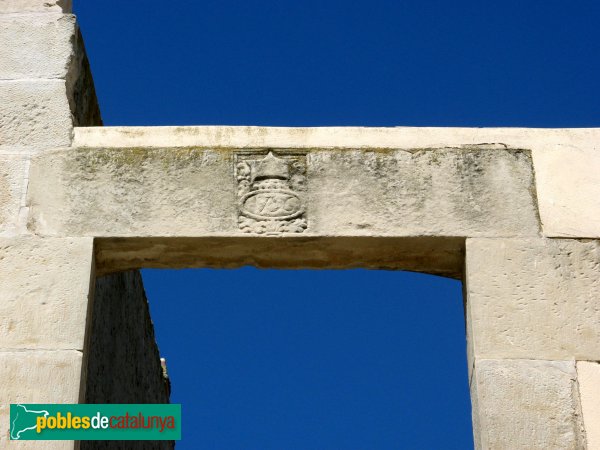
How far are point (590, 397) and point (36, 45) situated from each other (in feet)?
9.97

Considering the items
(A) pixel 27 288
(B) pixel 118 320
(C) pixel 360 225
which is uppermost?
(B) pixel 118 320

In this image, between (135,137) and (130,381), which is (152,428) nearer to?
(135,137)

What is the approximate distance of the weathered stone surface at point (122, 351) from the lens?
21.7 ft

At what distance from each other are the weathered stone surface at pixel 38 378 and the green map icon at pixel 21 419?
25 millimetres

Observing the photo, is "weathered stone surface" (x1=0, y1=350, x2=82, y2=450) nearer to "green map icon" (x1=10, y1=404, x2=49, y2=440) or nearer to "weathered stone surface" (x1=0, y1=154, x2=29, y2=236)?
"green map icon" (x1=10, y1=404, x2=49, y2=440)

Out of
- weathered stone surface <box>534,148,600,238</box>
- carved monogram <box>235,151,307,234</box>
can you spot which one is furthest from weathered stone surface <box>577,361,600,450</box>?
carved monogram <box>235,151,307,234</box>

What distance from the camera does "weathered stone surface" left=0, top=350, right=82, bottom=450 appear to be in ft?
15.6

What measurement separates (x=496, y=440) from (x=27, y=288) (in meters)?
2.04

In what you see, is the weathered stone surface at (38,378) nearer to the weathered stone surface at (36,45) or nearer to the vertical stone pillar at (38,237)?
the vertical stone pillar at (38,237)

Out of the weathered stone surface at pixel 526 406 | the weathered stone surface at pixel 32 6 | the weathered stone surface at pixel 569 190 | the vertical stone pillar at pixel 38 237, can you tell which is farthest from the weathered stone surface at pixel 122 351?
the weathered stone surface at pixel 569 190

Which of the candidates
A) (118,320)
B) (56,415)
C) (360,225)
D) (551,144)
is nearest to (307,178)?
(360,225)

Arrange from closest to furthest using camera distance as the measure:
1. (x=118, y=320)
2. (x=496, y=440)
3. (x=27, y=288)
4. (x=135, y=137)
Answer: (x=496, y=440) < (x=27, y=288) < (x=135, y=137) < (x=118, y=320)

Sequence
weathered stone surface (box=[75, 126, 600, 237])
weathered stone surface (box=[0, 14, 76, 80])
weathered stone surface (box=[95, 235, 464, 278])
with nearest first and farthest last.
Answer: weathered stone surface (box=[95, 235, 464, 278])
weathered stone surface (box=[75, 126, 600, 237])
weathered stone surface (box=[0, 14, 76, 80])

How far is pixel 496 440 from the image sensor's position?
4699mm
